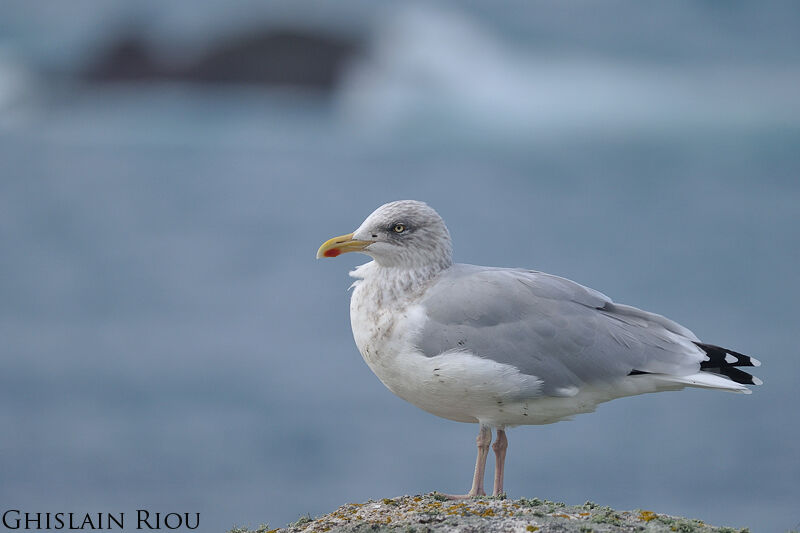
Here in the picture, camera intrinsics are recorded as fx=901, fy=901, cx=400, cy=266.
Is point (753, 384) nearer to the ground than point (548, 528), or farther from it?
farther from it

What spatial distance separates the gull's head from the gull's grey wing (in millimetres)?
207

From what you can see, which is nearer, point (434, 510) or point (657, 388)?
point (434, 510)

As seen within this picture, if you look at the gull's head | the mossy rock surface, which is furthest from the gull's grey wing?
the mossy rock surface

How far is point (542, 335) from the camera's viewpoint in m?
5.05

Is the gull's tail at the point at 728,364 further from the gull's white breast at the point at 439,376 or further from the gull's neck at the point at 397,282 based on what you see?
the gull's neck at the point at 397,282

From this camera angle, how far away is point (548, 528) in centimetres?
408

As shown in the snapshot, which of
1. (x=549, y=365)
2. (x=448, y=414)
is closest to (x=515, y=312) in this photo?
(x=549, y=365)

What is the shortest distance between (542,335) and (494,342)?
296mm

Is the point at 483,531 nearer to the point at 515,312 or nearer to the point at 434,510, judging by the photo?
the point at 434,510

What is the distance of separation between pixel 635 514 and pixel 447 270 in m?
1.75

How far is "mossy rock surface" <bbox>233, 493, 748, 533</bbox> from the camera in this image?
13.7 feet

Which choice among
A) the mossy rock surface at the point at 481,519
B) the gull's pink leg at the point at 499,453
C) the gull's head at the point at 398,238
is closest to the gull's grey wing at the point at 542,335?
the gull's head at the point at 398,238

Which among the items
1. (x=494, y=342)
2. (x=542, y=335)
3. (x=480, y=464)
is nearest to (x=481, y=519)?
(x=480, y=464)

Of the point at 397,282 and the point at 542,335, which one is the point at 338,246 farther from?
the point at 542,335
